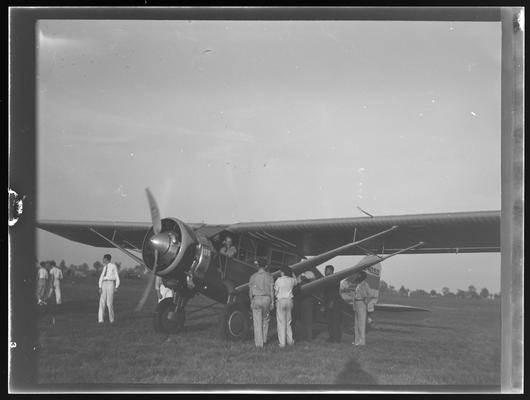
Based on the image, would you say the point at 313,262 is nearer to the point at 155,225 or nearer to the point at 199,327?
the point at 199,327

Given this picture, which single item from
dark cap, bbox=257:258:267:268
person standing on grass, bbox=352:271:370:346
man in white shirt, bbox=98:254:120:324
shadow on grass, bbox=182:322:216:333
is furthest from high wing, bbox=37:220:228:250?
person standing on grass, bbox=352:271:370:346

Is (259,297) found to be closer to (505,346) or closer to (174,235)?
(174,235)

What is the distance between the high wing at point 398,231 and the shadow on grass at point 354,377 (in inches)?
141

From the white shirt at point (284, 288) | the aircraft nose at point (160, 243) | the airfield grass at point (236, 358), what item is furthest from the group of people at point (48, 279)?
the white shirt at point (284, 288)

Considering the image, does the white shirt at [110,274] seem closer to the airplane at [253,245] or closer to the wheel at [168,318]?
the airplane at [253,245]

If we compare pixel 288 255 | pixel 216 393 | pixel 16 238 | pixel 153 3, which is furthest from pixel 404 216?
pixel 16 238

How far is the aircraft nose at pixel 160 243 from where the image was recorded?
1053 centimetres

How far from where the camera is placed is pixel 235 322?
35.2 ft

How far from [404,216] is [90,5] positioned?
6.81m

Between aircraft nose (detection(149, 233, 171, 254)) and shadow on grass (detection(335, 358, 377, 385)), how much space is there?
4.01 metres

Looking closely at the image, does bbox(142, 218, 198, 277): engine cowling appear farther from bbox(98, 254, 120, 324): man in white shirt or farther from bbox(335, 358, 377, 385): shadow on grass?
bbox(335, 358, 377, 385): shadow on grass

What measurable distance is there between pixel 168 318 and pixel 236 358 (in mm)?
2679

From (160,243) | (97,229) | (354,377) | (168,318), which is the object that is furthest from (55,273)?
(354,377)

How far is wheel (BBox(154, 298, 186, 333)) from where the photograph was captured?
435 inches
